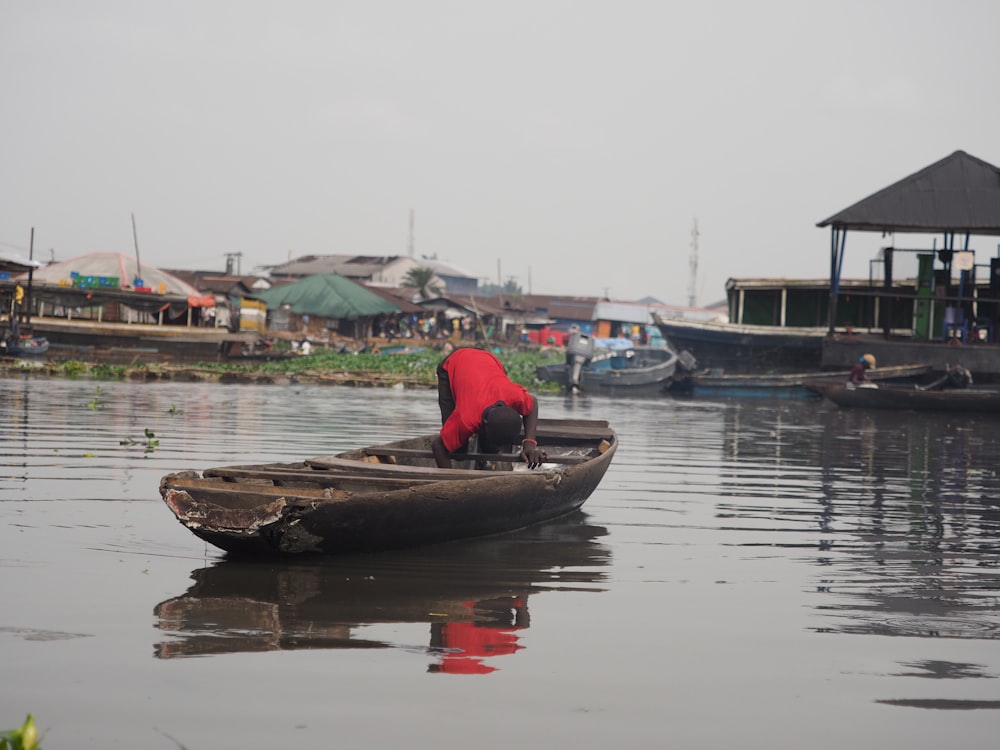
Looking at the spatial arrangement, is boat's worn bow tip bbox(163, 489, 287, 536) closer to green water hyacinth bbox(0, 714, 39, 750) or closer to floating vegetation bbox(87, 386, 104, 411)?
green water hyacinth bbox(0, 714, 39, 750)

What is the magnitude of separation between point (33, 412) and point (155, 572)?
11.7m

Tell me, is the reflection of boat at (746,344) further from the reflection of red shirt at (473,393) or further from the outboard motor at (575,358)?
the reflection of red shirt at (473,393)

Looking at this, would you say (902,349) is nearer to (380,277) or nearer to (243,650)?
(243,650)

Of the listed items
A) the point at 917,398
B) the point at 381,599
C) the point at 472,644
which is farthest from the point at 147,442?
the point at 917,398

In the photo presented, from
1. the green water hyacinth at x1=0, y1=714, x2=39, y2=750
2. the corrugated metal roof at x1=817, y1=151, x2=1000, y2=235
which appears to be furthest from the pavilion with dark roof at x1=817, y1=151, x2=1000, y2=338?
the green water hyacinth at x1=0, y1=714, x2=39, y2=750

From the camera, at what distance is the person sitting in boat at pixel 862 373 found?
24344mm

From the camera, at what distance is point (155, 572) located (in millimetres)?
6355

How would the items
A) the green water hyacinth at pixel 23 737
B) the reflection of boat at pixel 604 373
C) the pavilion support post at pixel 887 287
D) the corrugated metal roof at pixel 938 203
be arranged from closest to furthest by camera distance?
the green water hyacinth at pixel 23 737 < the corrugated metal roof at pixel 938 203 < the pavilion support post at pixel 887 287 < the reflection of boat at pixel 604 373

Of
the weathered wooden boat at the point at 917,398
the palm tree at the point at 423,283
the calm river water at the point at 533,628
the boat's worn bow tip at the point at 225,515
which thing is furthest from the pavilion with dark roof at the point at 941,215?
the palm tree at the point at 423,283

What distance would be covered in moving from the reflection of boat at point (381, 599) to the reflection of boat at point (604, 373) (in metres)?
24.2

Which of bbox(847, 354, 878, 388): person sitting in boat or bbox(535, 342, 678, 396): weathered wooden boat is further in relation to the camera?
bbox(535, 342, 678, 396): weathered wooden boat

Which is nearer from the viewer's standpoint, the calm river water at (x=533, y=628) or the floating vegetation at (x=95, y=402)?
the calm river water at (x=533, y=628)

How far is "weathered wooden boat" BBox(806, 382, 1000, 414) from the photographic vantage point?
23.4 meters

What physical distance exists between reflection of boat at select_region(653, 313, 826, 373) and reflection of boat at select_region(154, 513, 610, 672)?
2438 cm
